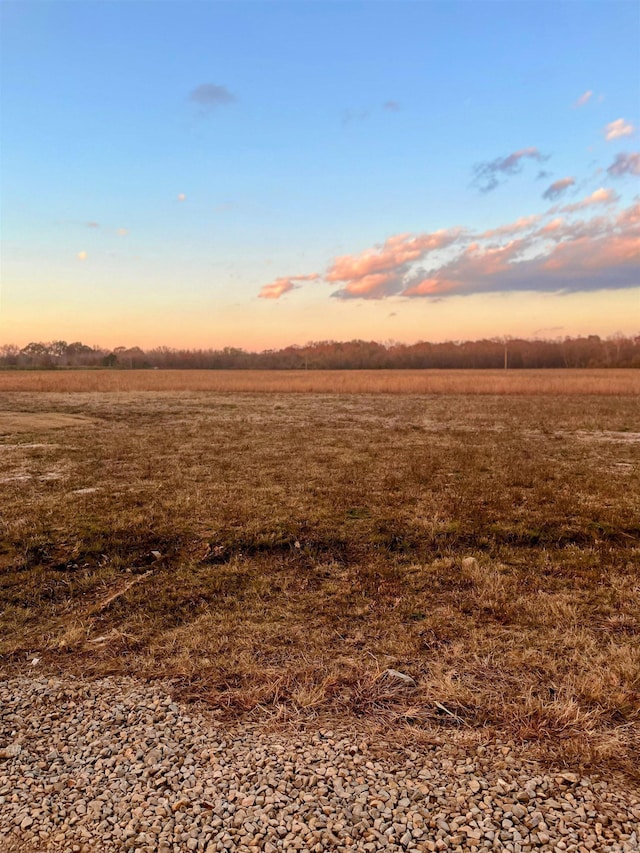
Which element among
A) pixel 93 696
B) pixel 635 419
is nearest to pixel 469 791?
pixel 93 696

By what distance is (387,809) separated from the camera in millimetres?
2281

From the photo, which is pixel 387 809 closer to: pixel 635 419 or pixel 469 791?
pixel 469 791

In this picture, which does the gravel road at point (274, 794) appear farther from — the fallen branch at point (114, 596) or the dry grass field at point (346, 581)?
the fallen branch at point (114, 596)

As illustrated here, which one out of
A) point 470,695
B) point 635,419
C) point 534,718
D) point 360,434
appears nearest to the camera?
point 534,718

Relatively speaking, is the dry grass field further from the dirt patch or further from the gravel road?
the dirt patch

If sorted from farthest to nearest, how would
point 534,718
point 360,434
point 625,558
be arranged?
1. point 360,434
2. point 625,558
3. point 534,718

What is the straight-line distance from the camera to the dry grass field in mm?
3164

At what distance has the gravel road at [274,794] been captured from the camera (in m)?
2.15

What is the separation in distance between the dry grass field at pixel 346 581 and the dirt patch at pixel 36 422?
Result: 3292 millimetres

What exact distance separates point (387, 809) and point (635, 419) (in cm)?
1971

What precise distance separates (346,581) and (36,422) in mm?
14381

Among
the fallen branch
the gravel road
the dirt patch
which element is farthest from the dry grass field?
the dirt patch

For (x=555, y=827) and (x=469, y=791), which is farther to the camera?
(x=469, y=791)

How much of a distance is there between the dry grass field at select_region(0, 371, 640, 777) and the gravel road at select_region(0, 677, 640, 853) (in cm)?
27
